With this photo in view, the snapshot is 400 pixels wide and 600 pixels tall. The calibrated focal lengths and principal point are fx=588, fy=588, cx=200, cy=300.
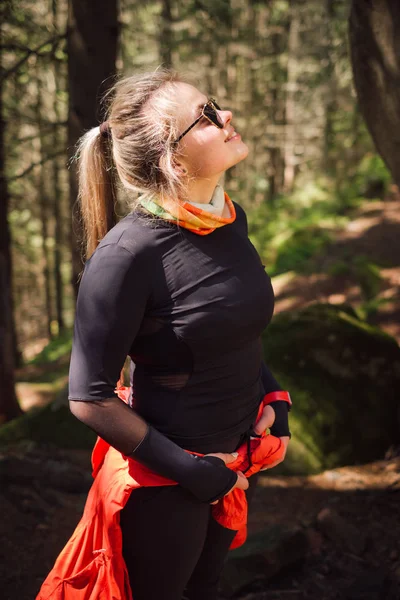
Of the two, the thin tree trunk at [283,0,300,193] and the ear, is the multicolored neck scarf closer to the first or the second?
the ear

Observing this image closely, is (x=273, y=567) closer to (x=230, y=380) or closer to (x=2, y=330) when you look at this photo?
(x=230, y=380)

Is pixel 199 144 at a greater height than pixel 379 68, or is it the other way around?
pixel 379 68

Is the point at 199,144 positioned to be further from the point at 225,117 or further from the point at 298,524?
the point at 298,524

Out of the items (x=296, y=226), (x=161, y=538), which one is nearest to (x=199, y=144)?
(x=161, y=538)

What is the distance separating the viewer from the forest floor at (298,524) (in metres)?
3.60

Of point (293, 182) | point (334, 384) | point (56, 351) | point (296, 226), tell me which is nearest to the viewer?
point (334, 384)

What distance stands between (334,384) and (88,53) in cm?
380

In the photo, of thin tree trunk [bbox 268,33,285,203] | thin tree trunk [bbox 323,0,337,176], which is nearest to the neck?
thin tree trunk [bbox 323,0,337,176]

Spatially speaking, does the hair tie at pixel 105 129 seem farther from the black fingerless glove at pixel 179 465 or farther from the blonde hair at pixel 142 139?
the black fingerless glove at pixel 179 465

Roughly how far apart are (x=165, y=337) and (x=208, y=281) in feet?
0.78

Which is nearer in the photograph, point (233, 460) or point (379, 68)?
point (233, 460)

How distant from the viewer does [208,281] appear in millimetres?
1983

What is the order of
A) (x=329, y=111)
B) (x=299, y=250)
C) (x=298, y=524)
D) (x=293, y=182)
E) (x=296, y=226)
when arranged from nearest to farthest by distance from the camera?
(x=298, y=524) < (x=299, y=250) < (x=296, y=226) < (x=329, y=111) < (x=293, y=182)

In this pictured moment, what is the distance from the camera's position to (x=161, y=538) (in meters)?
2.05
